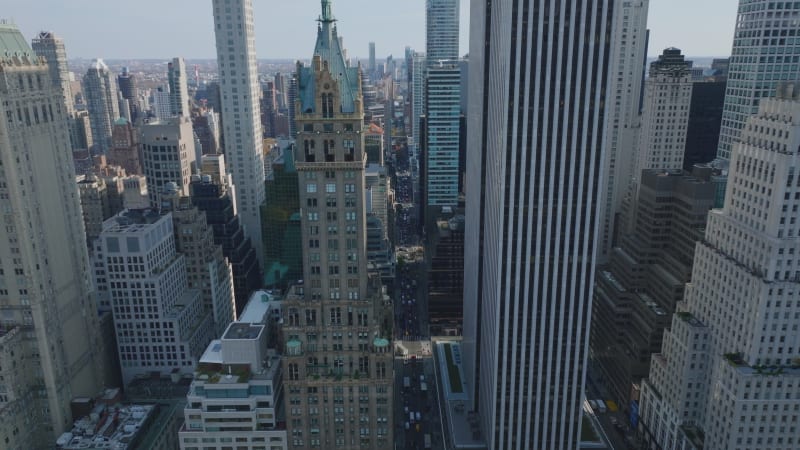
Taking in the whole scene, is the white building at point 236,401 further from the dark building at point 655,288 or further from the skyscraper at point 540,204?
the dark building at point 655,288

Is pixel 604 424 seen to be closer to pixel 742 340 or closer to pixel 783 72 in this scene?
pixel 742 340

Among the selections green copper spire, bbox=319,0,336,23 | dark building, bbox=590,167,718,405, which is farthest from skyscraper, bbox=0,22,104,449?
dark building, bbox=590,167,718,405

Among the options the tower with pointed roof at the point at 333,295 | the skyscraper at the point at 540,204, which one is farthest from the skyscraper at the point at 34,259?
the skyscraper at the point at 540,204

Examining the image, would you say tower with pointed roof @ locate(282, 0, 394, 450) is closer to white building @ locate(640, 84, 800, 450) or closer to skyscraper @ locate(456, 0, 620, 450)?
skyscraper @ locate(456, 0, 620, 450)

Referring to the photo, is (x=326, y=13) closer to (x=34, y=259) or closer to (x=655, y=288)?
(x=34, y=259)

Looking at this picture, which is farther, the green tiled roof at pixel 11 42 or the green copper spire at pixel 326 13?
the green tiled roof at pixel 11 42

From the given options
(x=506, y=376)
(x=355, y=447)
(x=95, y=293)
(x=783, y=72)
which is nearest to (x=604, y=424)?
(x=506, y=376)
